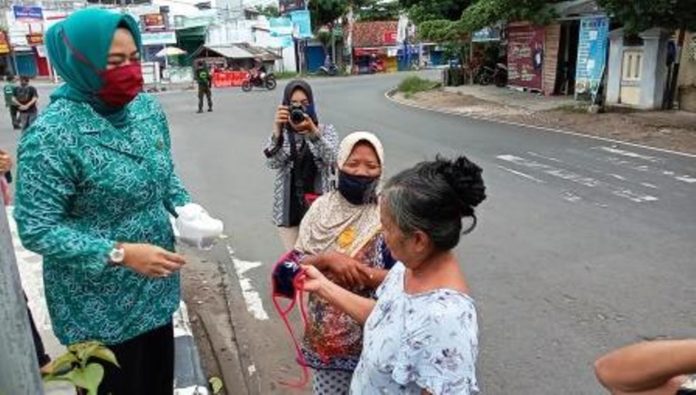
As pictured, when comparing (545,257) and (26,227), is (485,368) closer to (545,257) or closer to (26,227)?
(545,257)

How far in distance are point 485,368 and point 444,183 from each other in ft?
7.51

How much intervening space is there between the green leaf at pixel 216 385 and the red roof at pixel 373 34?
44203 millimetres

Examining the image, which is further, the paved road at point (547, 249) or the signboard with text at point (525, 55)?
the signboard with text at point (525, 55)

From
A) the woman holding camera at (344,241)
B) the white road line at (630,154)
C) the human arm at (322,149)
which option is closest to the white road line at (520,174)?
the white road line at (630,154)

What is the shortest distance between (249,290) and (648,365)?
393 centimetres

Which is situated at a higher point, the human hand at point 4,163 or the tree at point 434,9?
the tree at point 434,9

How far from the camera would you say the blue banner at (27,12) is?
138 feet

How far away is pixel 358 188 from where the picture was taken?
2.51 meters

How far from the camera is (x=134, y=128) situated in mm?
2135

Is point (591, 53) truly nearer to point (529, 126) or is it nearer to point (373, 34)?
point (529, 126)

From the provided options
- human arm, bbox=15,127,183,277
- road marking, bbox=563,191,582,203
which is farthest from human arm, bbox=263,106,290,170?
road marking, bbox=563,191,582,203

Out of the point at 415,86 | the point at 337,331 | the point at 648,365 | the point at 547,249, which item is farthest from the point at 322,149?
the point at 415,86

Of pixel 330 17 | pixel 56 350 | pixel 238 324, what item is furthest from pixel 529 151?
pixel 330 17

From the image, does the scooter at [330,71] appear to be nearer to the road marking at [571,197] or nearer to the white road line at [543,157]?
the white road line at [543,157]
